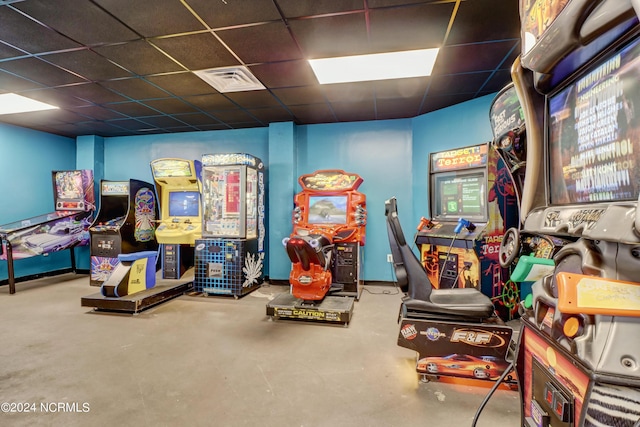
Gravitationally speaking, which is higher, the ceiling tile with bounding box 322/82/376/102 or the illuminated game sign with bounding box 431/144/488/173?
the ceiling tile with bounding box 322/82/376/102

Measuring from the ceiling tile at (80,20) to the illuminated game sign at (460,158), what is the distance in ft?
10.3

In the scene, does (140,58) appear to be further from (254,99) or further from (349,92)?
(349,92)

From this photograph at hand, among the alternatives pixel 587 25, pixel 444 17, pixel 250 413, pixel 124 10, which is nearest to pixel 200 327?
pixel 250 413

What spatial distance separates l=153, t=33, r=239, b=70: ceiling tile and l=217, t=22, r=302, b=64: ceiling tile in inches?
5.0

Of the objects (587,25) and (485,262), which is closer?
(587,25)

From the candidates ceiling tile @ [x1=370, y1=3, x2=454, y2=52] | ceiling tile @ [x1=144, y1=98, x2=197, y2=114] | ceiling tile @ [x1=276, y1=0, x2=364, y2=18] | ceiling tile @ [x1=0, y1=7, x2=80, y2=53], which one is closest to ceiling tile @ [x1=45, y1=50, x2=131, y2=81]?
→ ceiling tile @ [x1=0, y1=7, x2=80, y2=53]

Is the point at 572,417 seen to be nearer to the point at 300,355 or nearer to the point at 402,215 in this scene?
the point at 300,355

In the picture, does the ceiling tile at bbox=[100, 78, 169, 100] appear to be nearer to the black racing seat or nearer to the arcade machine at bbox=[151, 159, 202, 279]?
the arcade machine at bbox=[151, 159, 202, 279]

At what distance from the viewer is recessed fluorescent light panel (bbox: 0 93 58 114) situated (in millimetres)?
3783

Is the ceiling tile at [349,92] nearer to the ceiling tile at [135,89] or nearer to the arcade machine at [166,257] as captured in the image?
the ceiling tile at [135,89]

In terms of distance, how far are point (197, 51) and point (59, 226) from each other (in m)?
4.15

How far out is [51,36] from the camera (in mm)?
2477

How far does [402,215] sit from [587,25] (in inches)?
157

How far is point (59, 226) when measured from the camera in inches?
187
